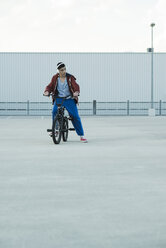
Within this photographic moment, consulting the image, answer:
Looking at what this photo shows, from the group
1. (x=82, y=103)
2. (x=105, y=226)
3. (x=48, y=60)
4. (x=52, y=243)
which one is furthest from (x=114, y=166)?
(x=48, y=60)

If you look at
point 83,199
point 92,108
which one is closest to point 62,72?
point 83,199

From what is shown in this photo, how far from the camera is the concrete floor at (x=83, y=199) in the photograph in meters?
4.42

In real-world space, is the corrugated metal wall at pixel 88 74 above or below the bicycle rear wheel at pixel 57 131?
above

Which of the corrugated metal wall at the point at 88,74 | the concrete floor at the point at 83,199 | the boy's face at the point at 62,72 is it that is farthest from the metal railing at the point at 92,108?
the concrete floor at the point at 83,199

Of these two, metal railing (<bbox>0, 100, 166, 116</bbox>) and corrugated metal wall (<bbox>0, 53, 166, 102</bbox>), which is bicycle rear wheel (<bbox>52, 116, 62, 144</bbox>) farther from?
corrugated metal wall (<bbox>0, 53, 166, 102</bbox>)

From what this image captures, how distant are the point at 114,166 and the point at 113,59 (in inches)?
1426

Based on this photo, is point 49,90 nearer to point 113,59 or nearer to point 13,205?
point 13,205

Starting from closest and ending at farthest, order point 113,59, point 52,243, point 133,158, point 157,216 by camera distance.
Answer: point 52,243, point 157,216, point 133,158, point 113,59

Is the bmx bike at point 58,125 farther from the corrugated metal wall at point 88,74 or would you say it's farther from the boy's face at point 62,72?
the corrugated metal wall at point 88,74

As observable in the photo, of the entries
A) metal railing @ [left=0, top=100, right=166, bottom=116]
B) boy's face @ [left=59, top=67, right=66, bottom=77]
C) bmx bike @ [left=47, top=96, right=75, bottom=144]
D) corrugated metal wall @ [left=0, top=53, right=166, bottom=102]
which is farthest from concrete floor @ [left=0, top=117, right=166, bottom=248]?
corrugated metal wall @ [left=0, top=53, right=166, bottom=102]

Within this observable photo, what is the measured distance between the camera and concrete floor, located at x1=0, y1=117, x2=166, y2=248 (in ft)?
14.5

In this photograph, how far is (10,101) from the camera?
144 feet

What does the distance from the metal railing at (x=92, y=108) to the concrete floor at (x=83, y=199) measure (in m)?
29.8

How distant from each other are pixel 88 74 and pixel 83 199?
38475mm
